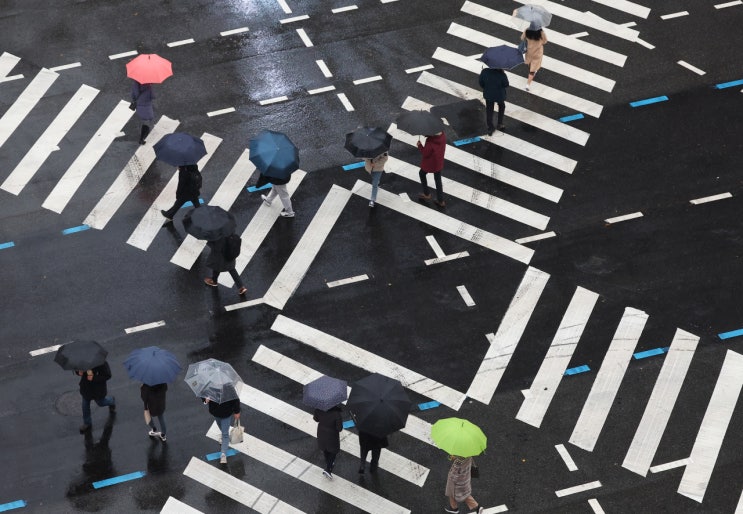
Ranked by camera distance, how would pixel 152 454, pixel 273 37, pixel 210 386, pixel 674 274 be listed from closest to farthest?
pixel 210 386
pixel 152 454
pixel 674 274
pixel 273 37

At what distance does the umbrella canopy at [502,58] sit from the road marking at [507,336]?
4.45 m

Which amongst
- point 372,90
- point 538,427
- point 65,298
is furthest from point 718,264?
point 65,298

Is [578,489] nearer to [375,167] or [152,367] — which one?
[152,367]

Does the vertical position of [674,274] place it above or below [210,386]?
below

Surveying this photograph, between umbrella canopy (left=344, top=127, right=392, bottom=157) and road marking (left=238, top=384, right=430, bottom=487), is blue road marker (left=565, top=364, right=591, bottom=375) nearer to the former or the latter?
road marking (left=238, top=384, right=430, bottom=487)

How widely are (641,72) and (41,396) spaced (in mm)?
14887

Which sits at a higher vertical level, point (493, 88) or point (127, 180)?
point (493, 88)

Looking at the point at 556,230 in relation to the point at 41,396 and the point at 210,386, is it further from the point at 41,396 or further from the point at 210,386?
the point at 41,396

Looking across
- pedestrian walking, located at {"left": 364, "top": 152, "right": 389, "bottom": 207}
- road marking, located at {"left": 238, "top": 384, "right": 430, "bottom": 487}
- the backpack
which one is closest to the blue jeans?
road marking, located at {"left": 238, "top": 384, "right": 430, "bottom": 487}

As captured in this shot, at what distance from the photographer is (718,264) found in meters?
21.9

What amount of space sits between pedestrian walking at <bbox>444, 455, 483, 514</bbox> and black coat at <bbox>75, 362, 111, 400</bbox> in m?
5.50

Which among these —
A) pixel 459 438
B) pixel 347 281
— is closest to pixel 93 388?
pixel 347 281

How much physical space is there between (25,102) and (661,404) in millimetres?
14723

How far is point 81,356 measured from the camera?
17.5 meters
